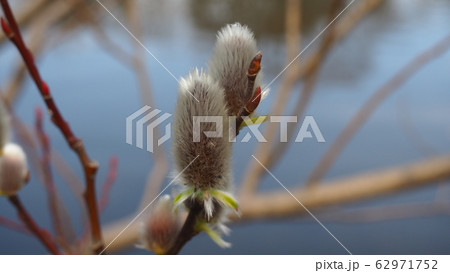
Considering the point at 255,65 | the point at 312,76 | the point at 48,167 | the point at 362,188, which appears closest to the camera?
the point at 255,65

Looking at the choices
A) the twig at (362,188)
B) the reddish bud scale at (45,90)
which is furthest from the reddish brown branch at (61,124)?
the twig at (362,188)

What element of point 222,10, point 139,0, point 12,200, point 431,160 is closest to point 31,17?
point 139,0

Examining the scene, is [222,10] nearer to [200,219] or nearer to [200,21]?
[200,21]

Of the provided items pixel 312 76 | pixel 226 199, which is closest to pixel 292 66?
pixel 312 76

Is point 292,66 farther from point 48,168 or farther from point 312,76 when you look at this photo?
point 48,168

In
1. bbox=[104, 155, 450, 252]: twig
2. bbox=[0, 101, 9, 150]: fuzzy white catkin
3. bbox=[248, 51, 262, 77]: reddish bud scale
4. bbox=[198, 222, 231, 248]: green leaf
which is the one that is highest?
bbox=[104, 155, 450, 252]: twig

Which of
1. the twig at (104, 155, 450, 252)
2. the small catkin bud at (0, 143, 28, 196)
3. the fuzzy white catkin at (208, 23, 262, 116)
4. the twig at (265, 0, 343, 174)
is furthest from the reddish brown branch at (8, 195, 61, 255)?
the twig at (104, 155, 450, 252)

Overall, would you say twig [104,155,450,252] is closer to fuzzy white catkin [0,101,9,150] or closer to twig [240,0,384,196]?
twig [240,0,384,196]
